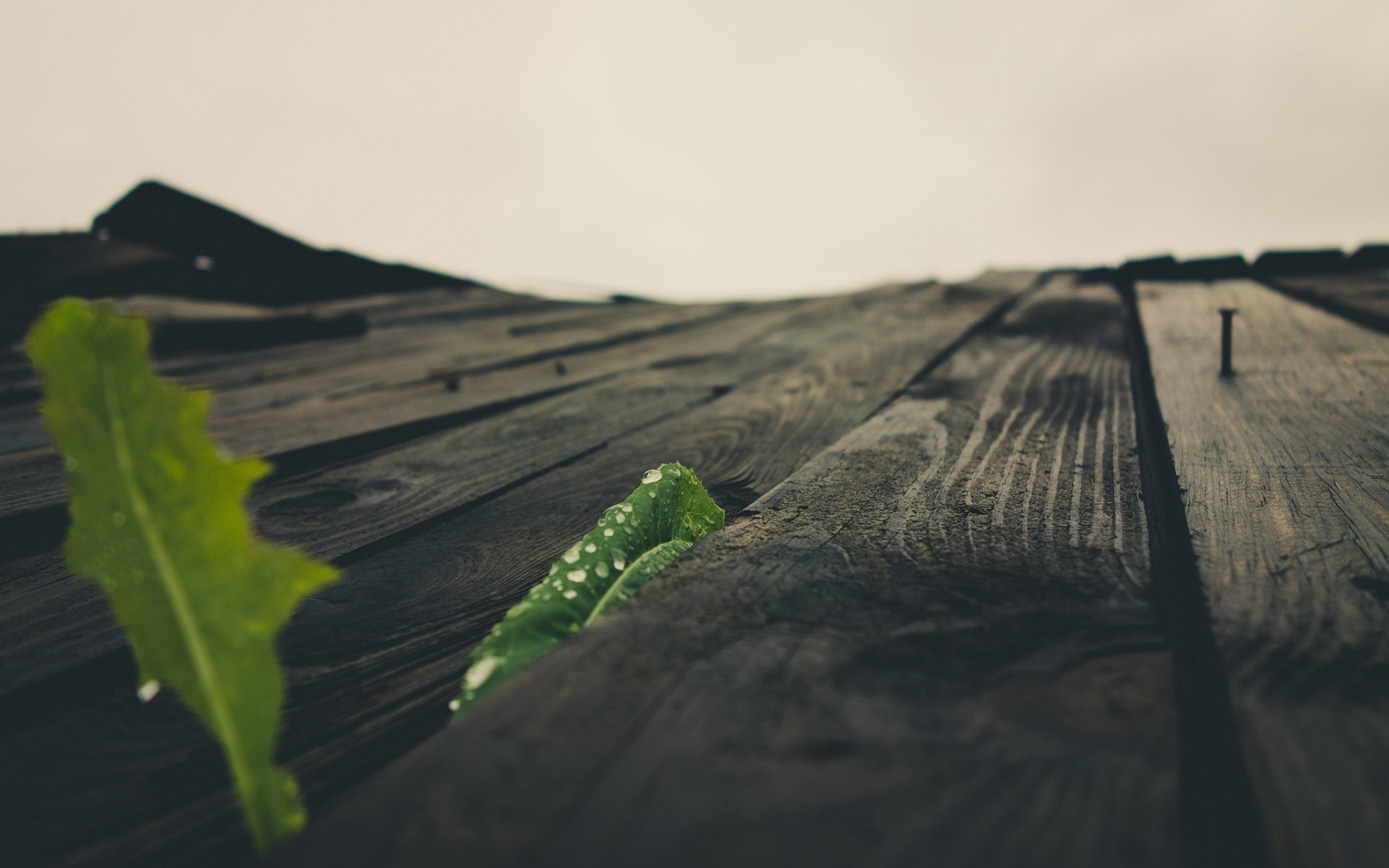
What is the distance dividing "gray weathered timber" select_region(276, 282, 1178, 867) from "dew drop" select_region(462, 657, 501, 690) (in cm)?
10

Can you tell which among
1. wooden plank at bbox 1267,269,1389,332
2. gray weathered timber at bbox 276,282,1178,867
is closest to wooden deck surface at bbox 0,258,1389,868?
gray weathered timber at bbox 276,282,1178,867

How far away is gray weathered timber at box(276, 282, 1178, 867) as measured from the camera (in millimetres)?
389

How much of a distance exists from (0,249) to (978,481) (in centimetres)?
379

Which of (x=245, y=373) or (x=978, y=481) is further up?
(x=245, y=373)

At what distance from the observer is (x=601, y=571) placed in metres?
0.73

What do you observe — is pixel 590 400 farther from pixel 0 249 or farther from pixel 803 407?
pixel 0 249

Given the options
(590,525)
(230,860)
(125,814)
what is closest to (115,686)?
(125,814)

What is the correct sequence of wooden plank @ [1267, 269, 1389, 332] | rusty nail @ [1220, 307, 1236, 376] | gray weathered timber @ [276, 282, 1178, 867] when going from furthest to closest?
wooden plank @ [1267, 269, 1389, 332] → rusty nail @ [1220, 307, 1236, 376] → gray weathered timber @ [276, 282, 1178, 867]

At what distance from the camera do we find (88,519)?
1.37 ft

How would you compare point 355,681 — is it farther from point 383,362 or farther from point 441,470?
point 383,362

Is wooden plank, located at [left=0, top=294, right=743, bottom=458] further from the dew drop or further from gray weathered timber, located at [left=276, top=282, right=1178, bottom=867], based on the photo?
gray weathered timber, located at [left=276, top=282, right=1178, bottom=867]

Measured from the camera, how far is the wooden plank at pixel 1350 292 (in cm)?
179

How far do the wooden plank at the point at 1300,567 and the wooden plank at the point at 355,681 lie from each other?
0.55 meters

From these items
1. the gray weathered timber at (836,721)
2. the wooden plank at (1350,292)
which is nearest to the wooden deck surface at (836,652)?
the gray weathered timber at (836,721)
